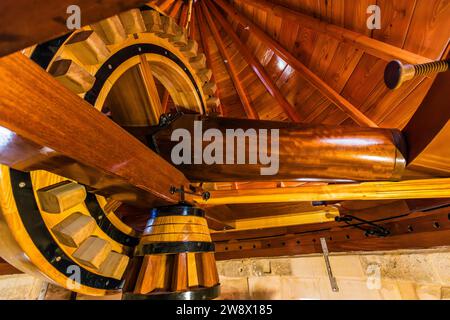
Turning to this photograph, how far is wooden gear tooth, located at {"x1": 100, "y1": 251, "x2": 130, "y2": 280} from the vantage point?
833 mm

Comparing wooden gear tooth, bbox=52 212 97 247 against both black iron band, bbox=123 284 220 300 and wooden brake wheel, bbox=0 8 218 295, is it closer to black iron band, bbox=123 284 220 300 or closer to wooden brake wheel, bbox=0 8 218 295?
wooden brake wheel, bbox=0 8 218 295

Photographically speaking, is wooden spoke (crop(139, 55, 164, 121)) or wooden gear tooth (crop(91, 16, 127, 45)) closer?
wooden gear tooth (crop(91, 16, 127, 45))

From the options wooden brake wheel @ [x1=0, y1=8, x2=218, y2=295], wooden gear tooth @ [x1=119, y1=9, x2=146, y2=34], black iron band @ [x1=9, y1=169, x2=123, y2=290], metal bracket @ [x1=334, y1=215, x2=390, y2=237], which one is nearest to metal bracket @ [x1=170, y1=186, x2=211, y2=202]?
wooden brake wheel @ [x1=0, y1=8, x2=218, y2=295]

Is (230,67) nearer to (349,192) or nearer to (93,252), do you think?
(349,192)

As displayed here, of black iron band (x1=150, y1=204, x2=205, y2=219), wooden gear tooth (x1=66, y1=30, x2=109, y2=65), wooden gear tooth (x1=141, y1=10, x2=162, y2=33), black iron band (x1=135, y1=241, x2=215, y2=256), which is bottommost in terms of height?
black iron band (x1=135, y1=241, x2=215, y2=256)

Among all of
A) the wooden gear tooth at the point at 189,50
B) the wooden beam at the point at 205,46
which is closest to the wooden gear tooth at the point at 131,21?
the wooden gear tooth at the point at 189,50

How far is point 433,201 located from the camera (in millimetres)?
1380

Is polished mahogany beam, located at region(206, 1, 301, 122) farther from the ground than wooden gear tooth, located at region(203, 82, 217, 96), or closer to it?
farther from the ground

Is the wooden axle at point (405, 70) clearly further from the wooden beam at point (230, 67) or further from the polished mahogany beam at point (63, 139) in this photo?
the wooden beam at point (230, 67)

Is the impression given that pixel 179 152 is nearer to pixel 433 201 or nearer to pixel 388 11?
pixel 433 201

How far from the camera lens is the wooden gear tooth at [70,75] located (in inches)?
26.6

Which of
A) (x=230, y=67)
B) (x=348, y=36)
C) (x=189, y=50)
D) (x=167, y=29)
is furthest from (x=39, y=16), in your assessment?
(x=230, y=67)

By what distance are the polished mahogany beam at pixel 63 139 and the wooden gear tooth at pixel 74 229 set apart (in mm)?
97
